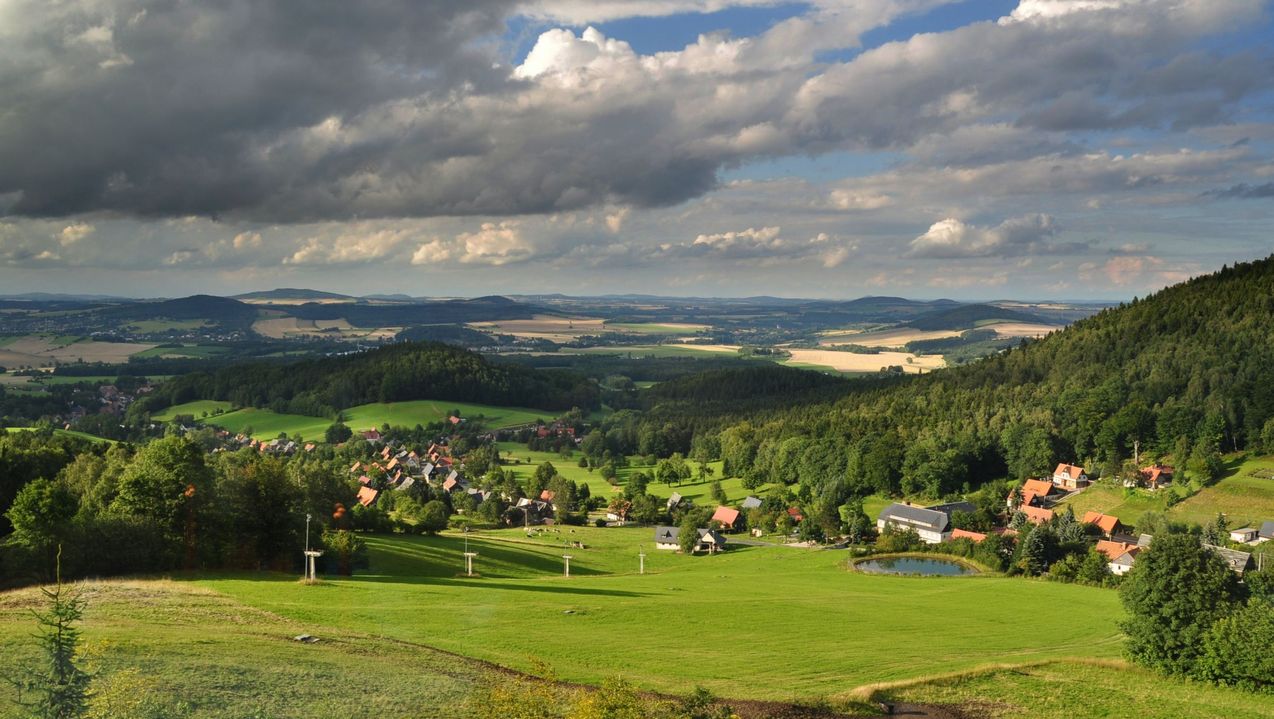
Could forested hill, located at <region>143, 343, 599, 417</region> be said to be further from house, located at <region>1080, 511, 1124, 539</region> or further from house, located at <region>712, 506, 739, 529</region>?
house, located at <region>1080, 511, 1124, 539</region>

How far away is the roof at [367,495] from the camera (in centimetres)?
8856

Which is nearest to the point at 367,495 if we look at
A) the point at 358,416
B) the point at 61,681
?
the point at 358,416

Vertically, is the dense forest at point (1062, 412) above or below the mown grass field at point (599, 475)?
above

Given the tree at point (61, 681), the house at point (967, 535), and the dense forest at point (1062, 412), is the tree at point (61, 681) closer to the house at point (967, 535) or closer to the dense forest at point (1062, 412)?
the house at point (967, 535)

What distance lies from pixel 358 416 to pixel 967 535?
119474 mm

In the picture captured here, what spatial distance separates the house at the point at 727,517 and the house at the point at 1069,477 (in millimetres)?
36335

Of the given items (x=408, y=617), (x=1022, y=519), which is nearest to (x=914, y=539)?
(x=1022, y=519)

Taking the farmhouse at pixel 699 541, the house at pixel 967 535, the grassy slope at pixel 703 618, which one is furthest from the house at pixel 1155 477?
the farmhouse at pixel 699 541

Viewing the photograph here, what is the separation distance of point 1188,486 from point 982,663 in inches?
2316

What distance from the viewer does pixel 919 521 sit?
8044 cm

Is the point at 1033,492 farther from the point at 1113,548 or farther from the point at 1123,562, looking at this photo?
the point at 1123,562

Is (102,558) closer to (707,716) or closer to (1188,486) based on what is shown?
(707,716)

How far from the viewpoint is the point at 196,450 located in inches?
1836

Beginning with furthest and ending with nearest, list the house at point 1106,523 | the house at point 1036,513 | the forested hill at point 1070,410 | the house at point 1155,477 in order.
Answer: the forested hill at point 1070,410
the house at point 1155,477
the house at point 1036,513
the house at point 1106,523
